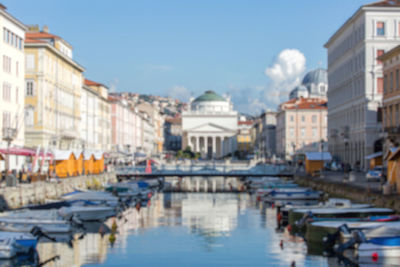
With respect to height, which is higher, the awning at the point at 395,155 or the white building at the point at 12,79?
the white building at the point at 12,79

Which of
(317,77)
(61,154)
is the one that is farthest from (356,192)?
(317,77)

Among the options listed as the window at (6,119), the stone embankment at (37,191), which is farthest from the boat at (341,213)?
the window at (6,119)

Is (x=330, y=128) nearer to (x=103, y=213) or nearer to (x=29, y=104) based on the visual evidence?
(x=29, y=104)

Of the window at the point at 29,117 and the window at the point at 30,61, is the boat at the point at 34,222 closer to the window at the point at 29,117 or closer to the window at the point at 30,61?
the window at the point at 29,117

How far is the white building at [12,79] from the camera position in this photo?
53781 mm

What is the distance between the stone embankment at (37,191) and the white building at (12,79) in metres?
4.92

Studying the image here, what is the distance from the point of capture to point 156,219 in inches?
1781

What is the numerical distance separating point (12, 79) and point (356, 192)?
28578 mm

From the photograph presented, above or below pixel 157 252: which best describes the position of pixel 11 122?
above

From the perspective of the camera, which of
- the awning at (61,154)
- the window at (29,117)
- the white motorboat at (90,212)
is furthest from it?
the window at (29,117)

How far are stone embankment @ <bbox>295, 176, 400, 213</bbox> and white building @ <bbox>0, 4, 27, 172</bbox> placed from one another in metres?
24.1

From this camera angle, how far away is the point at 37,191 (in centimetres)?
4588

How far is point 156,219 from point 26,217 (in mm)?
13164

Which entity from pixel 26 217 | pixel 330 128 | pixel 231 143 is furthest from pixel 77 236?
pixel 231 143
